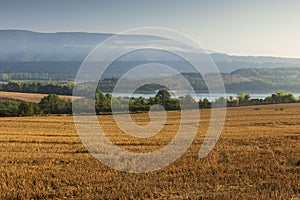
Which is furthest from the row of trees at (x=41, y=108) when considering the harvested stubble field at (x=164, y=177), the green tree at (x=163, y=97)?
the harvested stubble field at (x=164, y=177)

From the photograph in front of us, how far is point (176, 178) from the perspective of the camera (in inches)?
467

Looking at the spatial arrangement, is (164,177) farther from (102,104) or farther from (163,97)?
(163,97)

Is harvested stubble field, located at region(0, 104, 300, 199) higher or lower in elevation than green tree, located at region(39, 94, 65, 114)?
lower

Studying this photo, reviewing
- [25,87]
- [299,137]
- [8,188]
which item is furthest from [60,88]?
[8,188]

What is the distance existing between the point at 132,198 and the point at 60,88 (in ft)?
435

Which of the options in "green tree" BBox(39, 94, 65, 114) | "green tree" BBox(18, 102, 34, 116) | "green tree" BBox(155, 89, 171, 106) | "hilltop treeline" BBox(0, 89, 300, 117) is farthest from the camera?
"green tree" BBox(155, 89, 171, 106)

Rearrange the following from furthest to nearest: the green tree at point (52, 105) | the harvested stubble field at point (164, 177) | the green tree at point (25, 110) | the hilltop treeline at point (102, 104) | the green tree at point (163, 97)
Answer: the green tree at point (163, 97)
the green tree at point (52, 105)
the hilltop treeline at point (102, 104)
the green tree at point (25, 110)
the harvested stubble field at point (164, 177)

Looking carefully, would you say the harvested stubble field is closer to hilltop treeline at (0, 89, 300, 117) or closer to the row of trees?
hilltop treeline at (0, 89, 300, 117)

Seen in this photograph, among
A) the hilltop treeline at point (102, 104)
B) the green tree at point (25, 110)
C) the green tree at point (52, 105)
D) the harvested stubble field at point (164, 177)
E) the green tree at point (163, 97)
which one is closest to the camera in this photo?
the harvested stubble field at point (164, 177)

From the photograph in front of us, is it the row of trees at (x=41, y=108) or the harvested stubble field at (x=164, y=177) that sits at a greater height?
the row of trees at (x=41, y=108)

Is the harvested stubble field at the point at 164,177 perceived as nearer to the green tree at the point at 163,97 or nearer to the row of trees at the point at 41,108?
the row of trees at the point at 41,108

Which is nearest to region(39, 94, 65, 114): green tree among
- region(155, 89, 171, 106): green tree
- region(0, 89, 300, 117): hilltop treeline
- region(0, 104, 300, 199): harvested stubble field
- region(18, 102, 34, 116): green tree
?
region(0, 89, 300, 117): hilltop treeline

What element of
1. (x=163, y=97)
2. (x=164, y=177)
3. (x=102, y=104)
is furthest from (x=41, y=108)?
(x=164, y=177)

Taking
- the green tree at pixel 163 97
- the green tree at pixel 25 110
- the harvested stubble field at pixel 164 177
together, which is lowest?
the harvested stubble field at pixel 164 177
